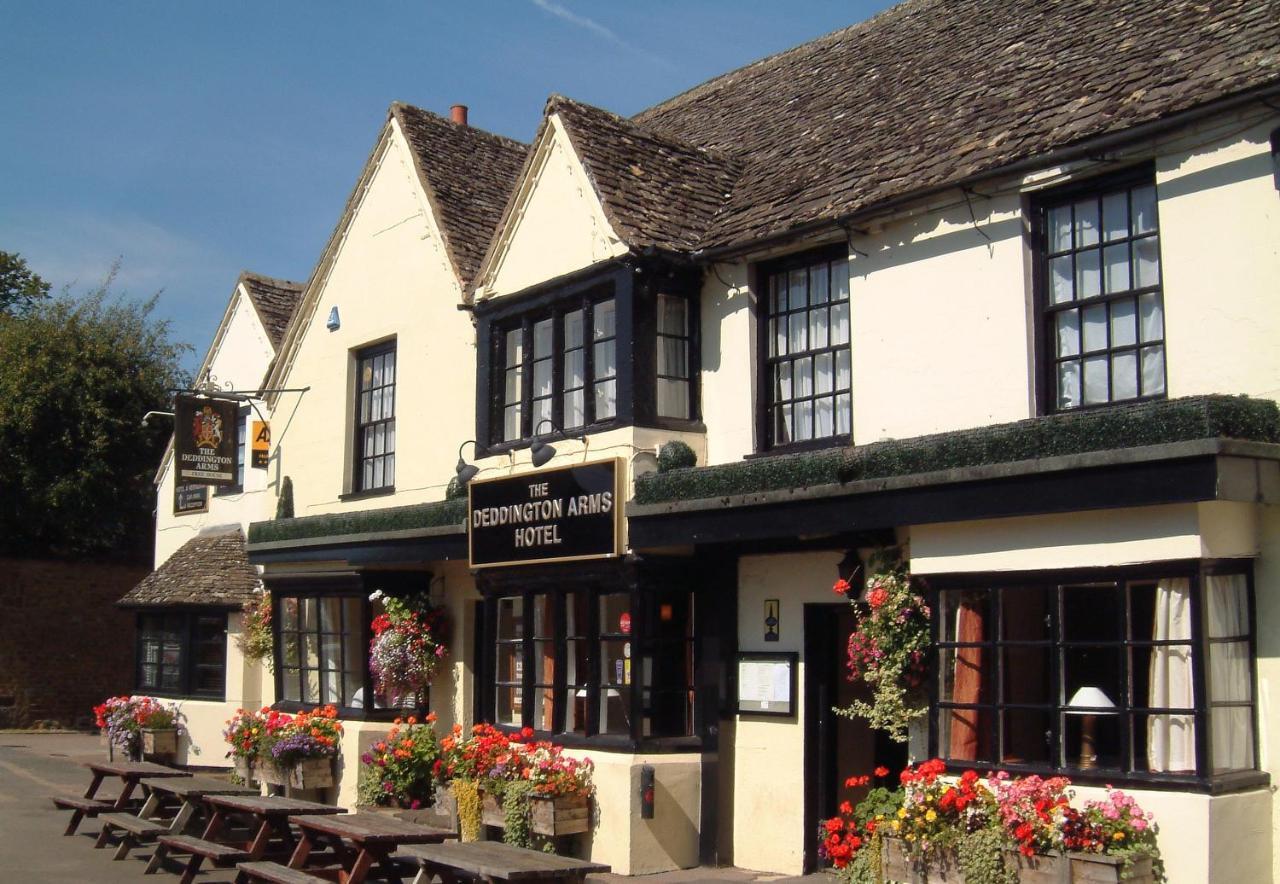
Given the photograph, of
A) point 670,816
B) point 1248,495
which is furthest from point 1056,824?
point 670,816

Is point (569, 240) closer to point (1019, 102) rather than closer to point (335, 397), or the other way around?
point (1019, 102)

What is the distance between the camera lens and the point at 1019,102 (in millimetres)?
11195

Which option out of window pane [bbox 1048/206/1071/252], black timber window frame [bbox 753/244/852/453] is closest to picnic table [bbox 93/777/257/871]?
black timber window frame [bbox 753/244/852/453]

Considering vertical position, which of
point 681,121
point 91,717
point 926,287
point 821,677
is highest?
point 681,121

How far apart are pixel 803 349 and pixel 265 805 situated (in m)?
6.21

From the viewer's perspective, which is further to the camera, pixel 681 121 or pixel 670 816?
pixel 681 121

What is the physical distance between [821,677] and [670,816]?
5.92 feet

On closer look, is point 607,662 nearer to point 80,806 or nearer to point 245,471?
point 80,806

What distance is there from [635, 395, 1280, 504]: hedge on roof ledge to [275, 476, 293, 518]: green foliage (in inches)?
310

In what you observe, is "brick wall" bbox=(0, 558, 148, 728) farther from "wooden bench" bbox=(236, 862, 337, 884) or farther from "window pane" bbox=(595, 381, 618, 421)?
"window pane" bbox=(595, 381, 618, 421)

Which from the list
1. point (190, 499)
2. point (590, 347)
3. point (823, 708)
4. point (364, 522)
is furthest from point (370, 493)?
point (823, 708)

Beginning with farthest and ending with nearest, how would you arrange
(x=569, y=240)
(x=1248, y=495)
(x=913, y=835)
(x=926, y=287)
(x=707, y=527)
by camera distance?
(x=569, y=240), (x=707, y=527), (x=926, y=287), (x=913, y=835), (x=1248, y=495)

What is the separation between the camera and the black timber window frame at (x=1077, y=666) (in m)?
8.50

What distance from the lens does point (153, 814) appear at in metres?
15.4
